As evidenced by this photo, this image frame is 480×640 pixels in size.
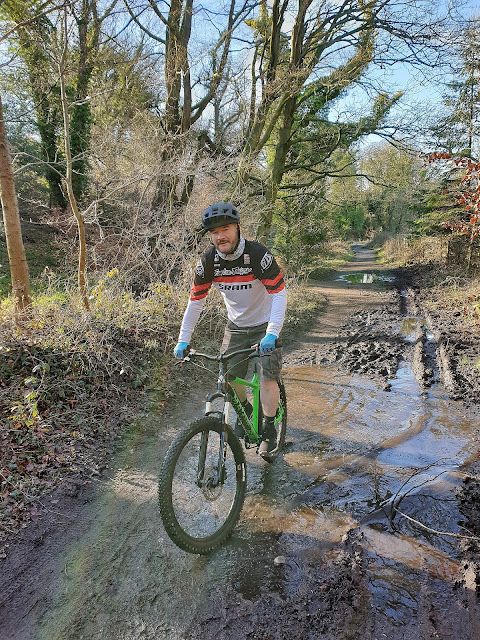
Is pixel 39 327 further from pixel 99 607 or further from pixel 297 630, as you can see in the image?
pixel 297 630

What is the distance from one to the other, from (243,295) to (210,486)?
5.28 ft

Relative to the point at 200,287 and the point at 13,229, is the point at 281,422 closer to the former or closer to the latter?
the point at 200,287

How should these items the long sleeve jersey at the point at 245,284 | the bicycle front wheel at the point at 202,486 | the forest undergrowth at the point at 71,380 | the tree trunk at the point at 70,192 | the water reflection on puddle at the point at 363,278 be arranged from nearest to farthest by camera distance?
1. the bicycle front wheel at the point at 202,486
2. the long sleeve jersey at the point at 245,284
3. the forest undergrowth at the point at 71,380
4. the tree trunk at the point at 70,192
5. the water reflection on puddle at the point at 363,278

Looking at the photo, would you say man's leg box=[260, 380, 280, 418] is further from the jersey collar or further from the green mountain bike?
the jersey collar

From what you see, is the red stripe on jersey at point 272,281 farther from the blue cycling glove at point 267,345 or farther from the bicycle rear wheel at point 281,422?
the bicycle rear wheel at point 281,422

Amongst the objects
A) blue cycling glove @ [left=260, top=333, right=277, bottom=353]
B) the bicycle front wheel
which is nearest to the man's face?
blue cycling glove @ [left=260, top=333, right=277, bottom=353]

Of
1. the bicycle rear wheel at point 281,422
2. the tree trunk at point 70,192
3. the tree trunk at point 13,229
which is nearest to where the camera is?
the bicycle rear wheel at point 281,422

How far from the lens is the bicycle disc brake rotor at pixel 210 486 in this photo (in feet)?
9.60

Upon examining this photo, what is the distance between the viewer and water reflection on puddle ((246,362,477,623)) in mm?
2721

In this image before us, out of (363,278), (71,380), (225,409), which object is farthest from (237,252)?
(363,278)

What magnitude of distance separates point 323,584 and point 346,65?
11.3 m

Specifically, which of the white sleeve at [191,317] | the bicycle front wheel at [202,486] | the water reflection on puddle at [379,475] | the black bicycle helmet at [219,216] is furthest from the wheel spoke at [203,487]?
the black bicycle helmet at [219,216]

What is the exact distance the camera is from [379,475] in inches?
151

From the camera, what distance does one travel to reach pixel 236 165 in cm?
1045
